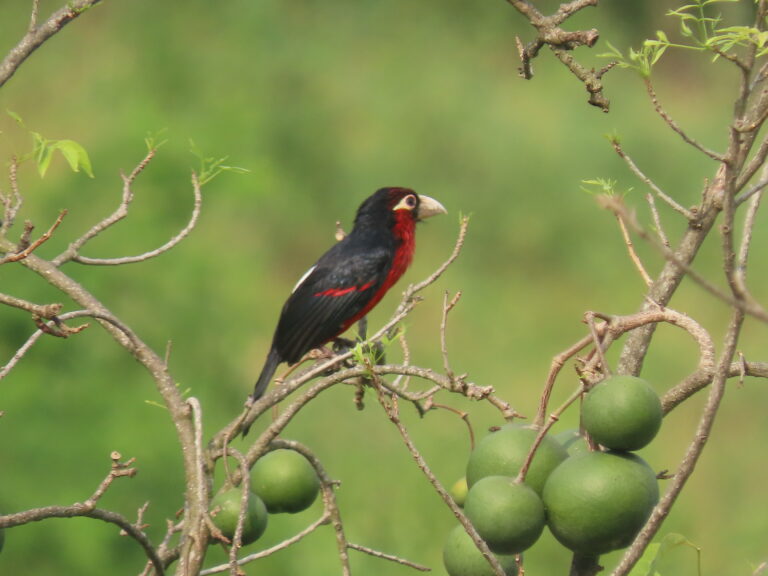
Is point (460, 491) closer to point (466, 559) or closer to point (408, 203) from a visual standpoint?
point (466, 559)

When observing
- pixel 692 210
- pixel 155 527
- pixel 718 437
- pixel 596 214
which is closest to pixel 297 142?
pixel 596 214

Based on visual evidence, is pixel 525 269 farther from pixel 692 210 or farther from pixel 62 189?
pixel 692 210

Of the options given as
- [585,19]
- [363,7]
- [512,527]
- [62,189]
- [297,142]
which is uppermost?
[363,7]

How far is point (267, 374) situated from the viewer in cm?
358

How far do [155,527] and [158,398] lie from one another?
0.49 m

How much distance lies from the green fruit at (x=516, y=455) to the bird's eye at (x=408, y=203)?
2.48 metres

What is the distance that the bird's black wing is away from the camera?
3.71 metres

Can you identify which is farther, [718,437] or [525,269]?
[525,269]

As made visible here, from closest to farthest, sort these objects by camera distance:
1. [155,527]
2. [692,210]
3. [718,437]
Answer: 1. [692,210]
2. [155,527]
3. [718,437]

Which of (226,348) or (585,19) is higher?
(585,19)

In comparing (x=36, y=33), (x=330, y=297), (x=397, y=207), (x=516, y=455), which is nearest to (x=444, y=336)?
(x=516, y=455)

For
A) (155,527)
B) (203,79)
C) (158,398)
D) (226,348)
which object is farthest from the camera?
(203,79)

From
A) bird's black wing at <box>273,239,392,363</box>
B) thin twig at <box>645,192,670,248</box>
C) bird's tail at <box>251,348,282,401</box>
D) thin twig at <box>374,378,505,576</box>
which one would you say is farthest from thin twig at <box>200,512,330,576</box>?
bird's black wing at <box>273,239,392,363</box>

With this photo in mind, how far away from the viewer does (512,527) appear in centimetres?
178
